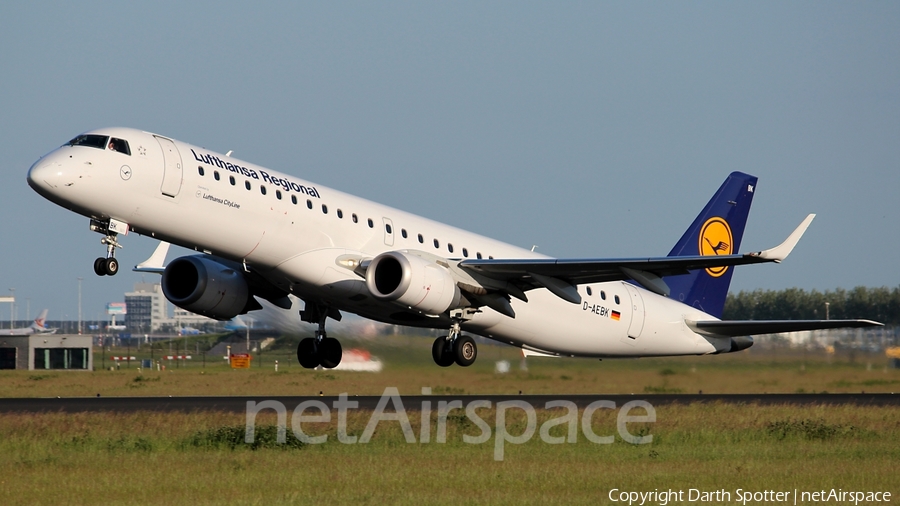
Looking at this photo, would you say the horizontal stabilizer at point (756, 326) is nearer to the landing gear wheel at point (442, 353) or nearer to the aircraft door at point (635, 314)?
the aircraft door at point (635, 314)

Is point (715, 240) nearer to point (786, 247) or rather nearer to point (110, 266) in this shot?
point (786, 247)

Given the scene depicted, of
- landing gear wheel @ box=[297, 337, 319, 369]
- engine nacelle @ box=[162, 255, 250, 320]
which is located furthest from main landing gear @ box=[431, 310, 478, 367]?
engine nacelle @ box=[162, 255, 250, 320]

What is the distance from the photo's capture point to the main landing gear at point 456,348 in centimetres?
2767

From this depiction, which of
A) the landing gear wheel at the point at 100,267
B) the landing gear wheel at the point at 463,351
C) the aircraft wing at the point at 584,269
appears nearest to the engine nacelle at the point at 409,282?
the aircraft wing at the point at 584,269

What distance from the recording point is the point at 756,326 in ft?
105

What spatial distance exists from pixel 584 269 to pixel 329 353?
7470mm

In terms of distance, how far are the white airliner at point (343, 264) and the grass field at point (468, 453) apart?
7.43 feet

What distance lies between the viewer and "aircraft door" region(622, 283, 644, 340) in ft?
105

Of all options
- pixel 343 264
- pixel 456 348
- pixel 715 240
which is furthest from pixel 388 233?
pixel 715 240

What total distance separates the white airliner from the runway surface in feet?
10.3

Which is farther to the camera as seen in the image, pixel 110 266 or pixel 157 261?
pixel 157 261

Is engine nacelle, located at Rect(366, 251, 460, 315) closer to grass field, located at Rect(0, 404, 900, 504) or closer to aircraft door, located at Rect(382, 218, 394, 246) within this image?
aircraft door, located at Rect(382, 218, 394, 246)

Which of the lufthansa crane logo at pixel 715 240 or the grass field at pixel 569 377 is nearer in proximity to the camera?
the grass field at pixel 569 377

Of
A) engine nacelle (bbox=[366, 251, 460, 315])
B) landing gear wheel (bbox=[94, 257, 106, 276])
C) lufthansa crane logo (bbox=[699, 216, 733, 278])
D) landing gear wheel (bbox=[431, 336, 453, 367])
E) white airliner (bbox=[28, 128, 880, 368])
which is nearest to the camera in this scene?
white airliner (bbox=[28, 128, 880, 368])
